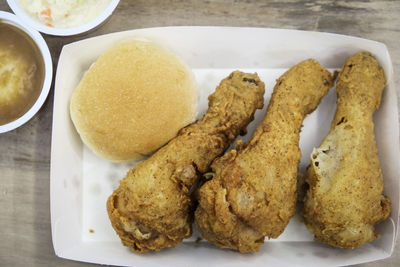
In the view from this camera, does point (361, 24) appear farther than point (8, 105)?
Yes

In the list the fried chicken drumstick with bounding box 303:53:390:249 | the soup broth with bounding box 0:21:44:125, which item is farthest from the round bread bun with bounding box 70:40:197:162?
the fried chicken drumstick with bounding box 303:53:390:249

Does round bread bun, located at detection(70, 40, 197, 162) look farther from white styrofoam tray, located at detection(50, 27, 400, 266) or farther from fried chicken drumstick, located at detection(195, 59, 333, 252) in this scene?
fried chicken drumstick, located at detection(195, 59, 333, 252)

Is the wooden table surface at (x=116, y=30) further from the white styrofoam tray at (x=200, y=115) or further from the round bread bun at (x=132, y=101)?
the round bread bun at (x=132, y=101)

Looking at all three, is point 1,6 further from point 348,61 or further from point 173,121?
point 348,61

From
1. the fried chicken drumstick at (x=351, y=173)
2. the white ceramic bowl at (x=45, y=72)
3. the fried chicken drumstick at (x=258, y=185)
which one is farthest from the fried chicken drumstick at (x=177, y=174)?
the white ceramic bowl at (x=45, y=72)

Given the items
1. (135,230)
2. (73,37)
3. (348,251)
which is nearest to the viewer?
(135,230)

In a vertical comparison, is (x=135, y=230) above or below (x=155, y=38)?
below

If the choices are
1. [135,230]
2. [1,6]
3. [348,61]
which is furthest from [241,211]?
[1,6]
